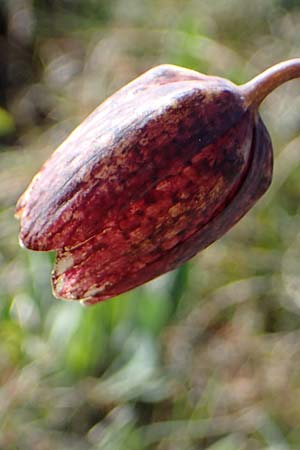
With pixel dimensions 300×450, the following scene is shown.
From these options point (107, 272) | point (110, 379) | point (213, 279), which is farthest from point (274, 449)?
point (107, 272)

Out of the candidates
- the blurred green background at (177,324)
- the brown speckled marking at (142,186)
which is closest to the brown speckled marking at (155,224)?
the brown speckled marking at (142,186)

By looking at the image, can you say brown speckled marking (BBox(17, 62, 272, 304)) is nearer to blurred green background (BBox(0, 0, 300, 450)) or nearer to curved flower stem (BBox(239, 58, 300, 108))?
curved flower stem (BBox(239, 58, 300, 108))

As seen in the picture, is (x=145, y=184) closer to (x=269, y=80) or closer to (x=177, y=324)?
(x=269, y=80)

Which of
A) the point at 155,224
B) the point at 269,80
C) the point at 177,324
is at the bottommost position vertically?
the point at 177,324

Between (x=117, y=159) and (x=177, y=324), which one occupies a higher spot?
(x=117, y=159)

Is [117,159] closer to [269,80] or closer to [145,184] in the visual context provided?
[145,184]

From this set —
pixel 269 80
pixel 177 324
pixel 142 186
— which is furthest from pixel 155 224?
pixel 177 324

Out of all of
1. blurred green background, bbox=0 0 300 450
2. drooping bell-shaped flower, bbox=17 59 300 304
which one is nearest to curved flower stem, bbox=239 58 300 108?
drooping bell-shaped flower, bbox=17 59 300 304

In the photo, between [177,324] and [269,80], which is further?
[177,324]
